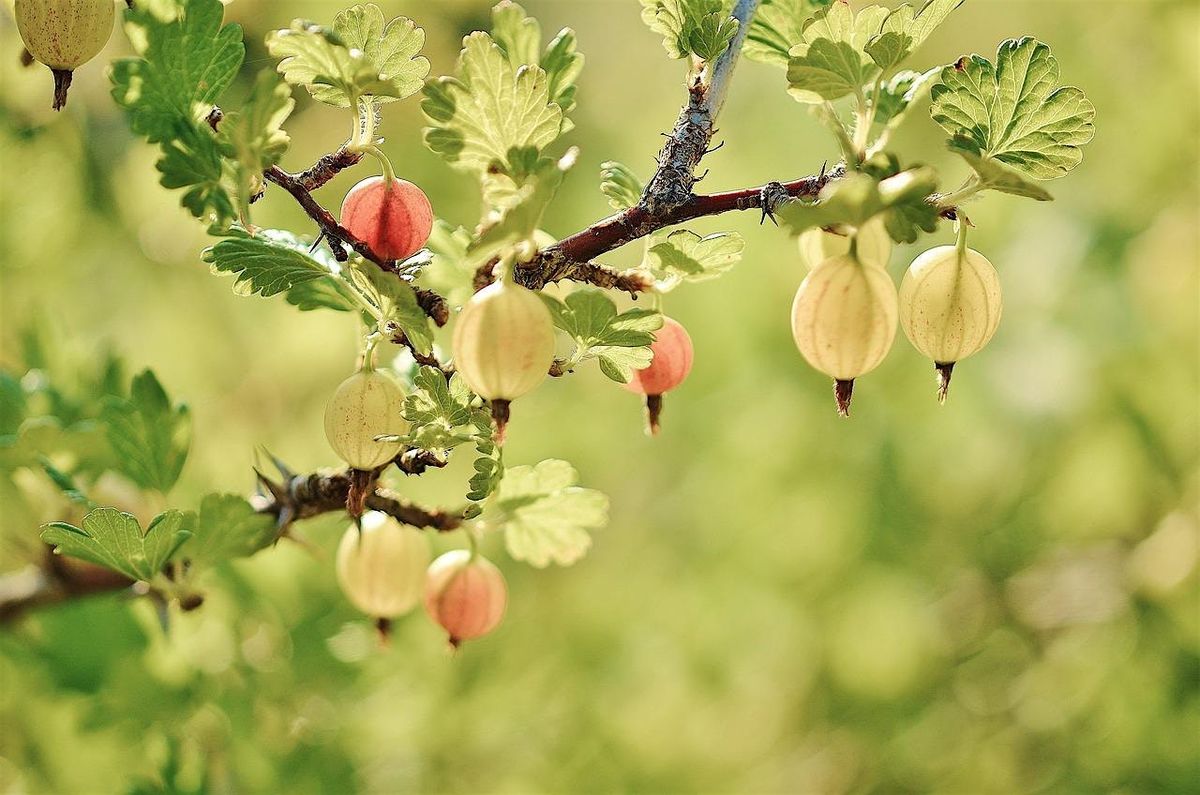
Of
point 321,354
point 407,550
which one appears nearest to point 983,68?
point 407,550

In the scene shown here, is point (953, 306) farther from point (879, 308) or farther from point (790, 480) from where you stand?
point (790, 480)

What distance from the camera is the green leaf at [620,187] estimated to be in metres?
0.36

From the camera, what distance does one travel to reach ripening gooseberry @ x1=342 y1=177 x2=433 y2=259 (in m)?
0.34

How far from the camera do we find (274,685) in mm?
723

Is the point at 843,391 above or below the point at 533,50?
below

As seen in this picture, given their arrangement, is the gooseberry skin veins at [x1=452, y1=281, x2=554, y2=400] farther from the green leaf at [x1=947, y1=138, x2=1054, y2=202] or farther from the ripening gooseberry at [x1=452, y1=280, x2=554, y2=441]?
the green leaf at [x1=947, y1=138, x2=1054, y2=202]

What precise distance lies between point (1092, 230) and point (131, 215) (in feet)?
3.59

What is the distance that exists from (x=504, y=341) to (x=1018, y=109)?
0.55ft

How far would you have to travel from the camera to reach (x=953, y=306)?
321 millimetres

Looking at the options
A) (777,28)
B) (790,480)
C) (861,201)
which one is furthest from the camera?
(790,480)

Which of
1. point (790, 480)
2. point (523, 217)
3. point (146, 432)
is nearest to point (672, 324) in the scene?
point (523, 217)

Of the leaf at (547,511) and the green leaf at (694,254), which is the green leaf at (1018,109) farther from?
the leaf at (547,511)

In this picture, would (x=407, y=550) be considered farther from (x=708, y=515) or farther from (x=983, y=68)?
(x=708, y=515)

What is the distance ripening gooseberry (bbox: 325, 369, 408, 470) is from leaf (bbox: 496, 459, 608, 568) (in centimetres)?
9
